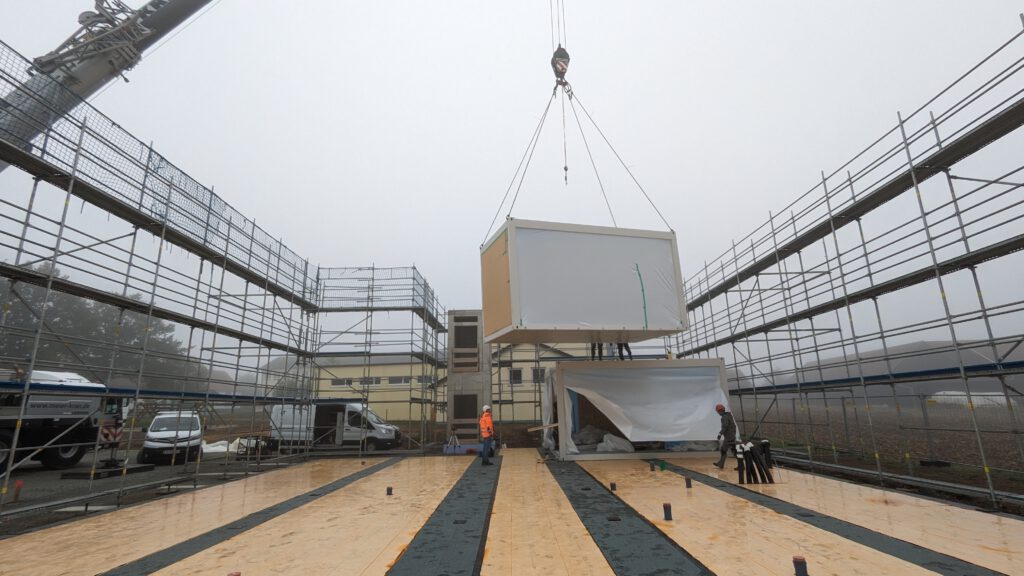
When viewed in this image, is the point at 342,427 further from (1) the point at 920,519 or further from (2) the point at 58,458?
(1) the point at 920,519

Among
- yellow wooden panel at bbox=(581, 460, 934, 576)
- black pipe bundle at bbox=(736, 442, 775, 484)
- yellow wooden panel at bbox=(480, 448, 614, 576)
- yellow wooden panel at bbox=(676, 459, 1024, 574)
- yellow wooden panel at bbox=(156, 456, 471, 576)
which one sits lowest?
yellow wooden panel at bbox=(676, 459, 1024, 574)

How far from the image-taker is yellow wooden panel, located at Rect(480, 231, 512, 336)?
10.2 m

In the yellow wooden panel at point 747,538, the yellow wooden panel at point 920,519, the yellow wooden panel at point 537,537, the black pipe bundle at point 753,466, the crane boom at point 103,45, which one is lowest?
the yellow wooden panel at point 920,519

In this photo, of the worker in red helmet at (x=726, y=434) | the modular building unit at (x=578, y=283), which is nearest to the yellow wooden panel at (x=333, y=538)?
the modular building unit at (x=578, y=283)

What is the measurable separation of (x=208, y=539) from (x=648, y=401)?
376 inches

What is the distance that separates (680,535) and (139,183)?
10119mm

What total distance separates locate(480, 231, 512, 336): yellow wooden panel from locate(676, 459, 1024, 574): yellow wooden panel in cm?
556

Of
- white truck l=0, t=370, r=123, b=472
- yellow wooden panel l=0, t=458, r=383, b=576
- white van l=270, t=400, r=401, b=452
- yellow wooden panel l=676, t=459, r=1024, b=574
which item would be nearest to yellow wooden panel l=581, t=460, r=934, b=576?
yellow wooden panel l=676, t=459, r=1024, b=574

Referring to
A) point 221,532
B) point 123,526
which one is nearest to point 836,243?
point 221,532

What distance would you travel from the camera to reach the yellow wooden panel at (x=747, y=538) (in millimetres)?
4082

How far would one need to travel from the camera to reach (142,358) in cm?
793

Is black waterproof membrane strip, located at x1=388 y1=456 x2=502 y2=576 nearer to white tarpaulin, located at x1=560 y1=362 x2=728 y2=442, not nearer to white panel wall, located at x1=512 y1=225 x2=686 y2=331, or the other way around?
white panel wall, located at x1=512 y1=225 x2=686 y2=331

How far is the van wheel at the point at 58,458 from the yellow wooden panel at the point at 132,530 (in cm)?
708

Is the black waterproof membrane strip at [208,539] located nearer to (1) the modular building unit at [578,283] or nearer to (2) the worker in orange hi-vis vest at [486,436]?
(2) the worker in orange hi-vis vest at [486,436]
